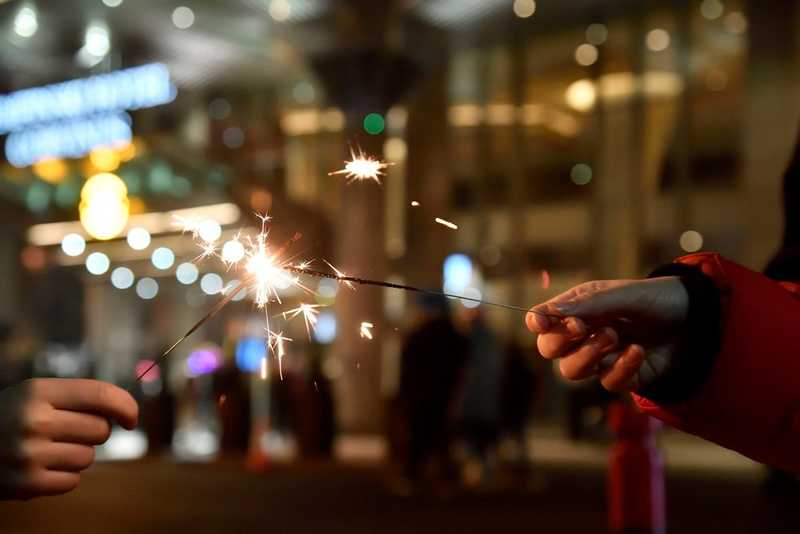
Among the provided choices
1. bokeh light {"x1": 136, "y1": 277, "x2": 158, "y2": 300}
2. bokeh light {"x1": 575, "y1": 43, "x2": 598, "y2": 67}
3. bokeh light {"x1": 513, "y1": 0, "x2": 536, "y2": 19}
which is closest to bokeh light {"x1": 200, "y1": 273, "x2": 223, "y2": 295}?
bokeh light {"x1": 136, "y1": 277, "x2": 158, "y2": 300}

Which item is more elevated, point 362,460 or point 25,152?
point 25,152

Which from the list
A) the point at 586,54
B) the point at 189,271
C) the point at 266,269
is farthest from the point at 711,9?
the point at 266,269

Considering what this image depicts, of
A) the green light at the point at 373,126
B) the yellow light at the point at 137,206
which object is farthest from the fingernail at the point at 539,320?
the yellow light at the point at 137,206

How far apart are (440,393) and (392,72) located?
910 cm

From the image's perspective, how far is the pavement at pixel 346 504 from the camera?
807cm

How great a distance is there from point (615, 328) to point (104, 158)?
2169cm

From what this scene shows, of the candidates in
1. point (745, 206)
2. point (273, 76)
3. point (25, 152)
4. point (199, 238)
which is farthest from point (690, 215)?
point (199, 238)

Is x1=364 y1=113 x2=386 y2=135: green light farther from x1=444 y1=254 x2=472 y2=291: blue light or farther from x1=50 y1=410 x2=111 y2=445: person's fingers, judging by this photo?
x1=444 y1=254 x2=472 y2=291: blue light

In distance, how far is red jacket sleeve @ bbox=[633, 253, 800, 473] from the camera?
1764mm

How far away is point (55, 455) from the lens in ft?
4.87

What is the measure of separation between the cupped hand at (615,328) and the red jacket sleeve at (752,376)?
77mm

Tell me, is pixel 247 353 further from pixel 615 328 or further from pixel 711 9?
pixel 615 328

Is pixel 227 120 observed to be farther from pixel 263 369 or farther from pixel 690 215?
pixel 263 369

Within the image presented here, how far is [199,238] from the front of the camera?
2418 millimetres
